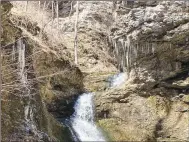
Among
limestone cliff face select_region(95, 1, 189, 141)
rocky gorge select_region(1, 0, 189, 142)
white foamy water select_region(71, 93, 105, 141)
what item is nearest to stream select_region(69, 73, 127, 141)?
white foamy water select_region(71, 93, 105, 141)

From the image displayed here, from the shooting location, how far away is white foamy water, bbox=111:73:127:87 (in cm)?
1534

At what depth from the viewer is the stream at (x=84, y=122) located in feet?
39.9

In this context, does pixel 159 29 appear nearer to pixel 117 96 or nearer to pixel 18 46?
pixel 117 96

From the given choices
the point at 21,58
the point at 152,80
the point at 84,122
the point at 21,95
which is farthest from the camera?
the point at 152,80

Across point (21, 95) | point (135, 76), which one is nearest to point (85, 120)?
point (135, 76)

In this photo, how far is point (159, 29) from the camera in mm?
14266

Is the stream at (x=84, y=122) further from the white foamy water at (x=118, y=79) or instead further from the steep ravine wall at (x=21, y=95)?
the steep ravine wall at (x=21, y=95)

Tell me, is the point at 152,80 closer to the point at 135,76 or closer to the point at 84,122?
the point at 135,76

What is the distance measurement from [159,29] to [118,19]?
1944mm

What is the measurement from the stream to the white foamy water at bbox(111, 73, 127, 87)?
23 centimetres

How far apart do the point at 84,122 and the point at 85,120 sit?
0.52ft

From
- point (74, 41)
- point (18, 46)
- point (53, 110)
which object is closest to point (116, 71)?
point (74, 41)

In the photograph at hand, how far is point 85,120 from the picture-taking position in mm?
13328

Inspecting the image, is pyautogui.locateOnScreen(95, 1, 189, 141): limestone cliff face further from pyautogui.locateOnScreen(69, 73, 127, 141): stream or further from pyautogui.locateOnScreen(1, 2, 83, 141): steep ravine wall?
pyautogui.locateOnScreen(1, 2, 83, 141): steep ravine wall
